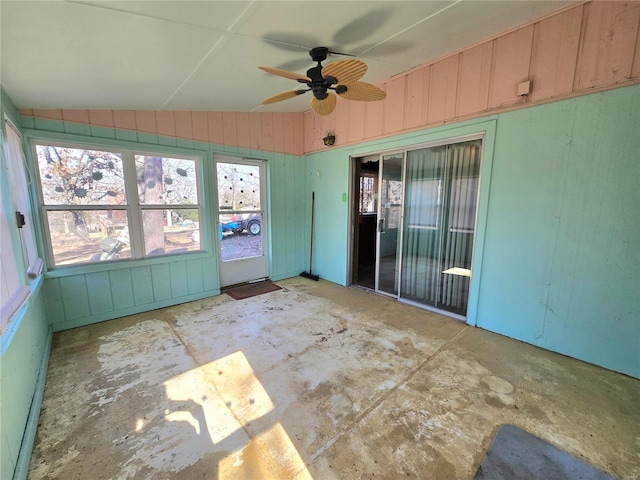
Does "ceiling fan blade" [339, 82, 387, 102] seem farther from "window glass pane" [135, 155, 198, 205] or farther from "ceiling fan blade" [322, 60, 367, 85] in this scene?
"window glass pane" [135, 155, 198, 205]

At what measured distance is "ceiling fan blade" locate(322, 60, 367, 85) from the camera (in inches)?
67.5

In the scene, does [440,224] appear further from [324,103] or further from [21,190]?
[21,190]

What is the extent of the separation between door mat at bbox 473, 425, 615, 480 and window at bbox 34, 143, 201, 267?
145 inches

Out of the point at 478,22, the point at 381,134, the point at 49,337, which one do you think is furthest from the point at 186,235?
the point at 478,22

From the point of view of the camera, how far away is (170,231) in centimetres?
346

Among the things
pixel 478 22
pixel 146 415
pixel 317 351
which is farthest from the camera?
pixel 317 351

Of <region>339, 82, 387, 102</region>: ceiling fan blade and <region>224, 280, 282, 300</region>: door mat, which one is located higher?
<region>339, 82, 387, 102</region>: ceiling fan blade

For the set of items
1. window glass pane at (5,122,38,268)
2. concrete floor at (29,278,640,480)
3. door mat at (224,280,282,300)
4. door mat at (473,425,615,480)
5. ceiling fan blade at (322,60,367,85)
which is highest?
ceiling fan blade at (322,60,367,85)

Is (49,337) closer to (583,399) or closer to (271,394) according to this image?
(271,394)

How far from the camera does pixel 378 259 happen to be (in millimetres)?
3928

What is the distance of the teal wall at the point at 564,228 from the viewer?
6.69 feet

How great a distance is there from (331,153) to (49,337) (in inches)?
160

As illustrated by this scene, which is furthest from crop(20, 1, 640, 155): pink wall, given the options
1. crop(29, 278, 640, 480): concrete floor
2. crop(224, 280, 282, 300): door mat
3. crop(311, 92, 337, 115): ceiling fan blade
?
crop(29, 278, 640, 480): concrete floor

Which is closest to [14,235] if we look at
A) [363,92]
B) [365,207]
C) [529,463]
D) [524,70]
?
[363,92]
